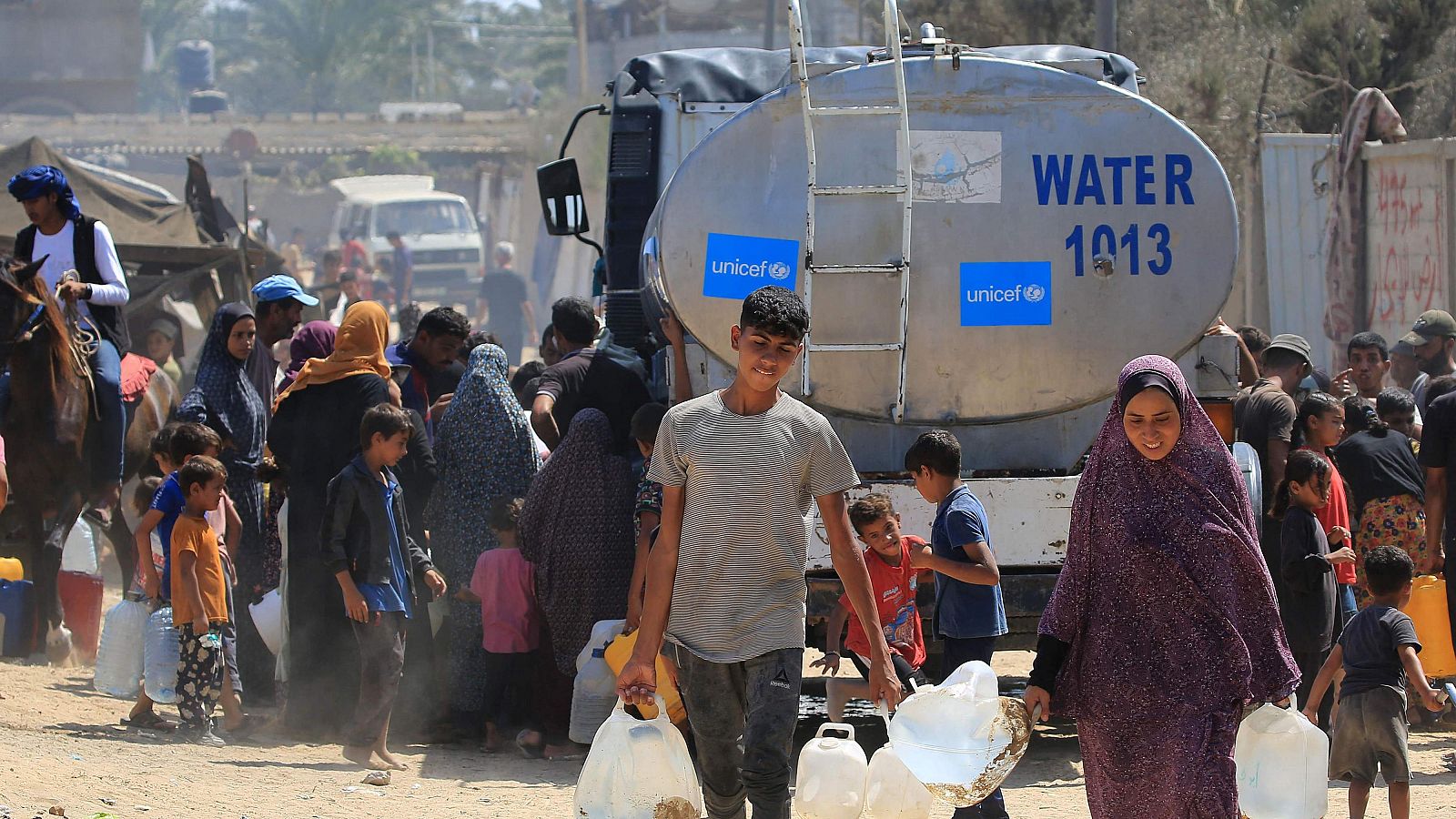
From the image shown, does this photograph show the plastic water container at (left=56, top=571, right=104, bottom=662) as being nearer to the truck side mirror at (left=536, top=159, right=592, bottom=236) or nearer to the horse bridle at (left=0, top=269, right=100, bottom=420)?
the horse bridle at (left=0, top=269, right=100, bottom=420)

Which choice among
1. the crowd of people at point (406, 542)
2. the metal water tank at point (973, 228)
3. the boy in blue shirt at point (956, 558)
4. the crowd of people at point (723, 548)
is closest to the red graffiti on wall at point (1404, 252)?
the crowd of people at point (723, 548)

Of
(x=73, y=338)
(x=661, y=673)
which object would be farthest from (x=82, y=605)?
(x=661, y=673)

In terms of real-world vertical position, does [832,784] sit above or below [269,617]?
below

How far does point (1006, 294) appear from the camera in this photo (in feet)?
21.3

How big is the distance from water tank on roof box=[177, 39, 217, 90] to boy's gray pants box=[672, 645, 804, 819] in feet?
242

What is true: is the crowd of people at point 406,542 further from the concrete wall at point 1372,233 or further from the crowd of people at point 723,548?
the concrete wall at point 1372,233

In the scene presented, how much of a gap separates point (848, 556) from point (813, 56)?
10.3 ft

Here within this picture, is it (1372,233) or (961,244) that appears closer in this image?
(961,244)

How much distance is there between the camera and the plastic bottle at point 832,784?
495cm

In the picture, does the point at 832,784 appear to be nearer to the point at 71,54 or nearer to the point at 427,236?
the point at 427,236

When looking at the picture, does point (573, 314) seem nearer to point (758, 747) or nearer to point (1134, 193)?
point (1134, 193)

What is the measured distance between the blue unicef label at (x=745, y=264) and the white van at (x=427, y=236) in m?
27.2

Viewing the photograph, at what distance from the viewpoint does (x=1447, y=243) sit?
1223 cm

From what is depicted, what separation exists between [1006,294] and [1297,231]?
8.64 metres
